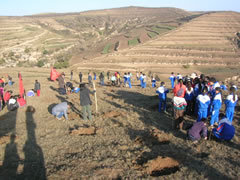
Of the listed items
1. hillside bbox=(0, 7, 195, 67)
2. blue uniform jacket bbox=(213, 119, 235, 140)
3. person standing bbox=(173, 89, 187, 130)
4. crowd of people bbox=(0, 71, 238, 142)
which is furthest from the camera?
hillside bbox=(0, 7, 195, 67)

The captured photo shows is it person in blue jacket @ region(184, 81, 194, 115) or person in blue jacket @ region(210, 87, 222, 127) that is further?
person in blue jacket @ region(184, 81, 194, 115)

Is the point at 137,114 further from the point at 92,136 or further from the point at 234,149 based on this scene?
the point at 234,149

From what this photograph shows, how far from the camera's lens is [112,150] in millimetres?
6605

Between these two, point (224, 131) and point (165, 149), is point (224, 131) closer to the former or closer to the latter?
point (224, 131)

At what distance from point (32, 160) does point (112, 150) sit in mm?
2510

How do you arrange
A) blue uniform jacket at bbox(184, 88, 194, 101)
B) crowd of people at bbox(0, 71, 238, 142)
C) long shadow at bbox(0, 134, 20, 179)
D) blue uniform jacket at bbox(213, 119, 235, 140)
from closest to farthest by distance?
long shadow at bbox(0, 134, 20, 179)
blue uniform jacket at bbox(213, 119, 235, 140)
crowd of people at bbox(0, 71, 238, 142)
blue uniform jacket at bbox(184, 88, 194, 101)

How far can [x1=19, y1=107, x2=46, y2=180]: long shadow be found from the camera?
5.37 metres

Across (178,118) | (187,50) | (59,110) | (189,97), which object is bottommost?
(59,110)

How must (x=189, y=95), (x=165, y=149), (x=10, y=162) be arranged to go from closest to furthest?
(x=10, y=162), (x=165, y=149), (x=189, y=95)

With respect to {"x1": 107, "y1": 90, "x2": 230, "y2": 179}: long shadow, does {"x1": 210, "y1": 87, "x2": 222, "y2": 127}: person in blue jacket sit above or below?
above

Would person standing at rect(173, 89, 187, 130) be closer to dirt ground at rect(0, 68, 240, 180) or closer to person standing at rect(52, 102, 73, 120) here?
dirt ground at rect(0, 68, 240, 180)

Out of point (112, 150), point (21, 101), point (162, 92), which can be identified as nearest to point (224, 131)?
point (162, 92)

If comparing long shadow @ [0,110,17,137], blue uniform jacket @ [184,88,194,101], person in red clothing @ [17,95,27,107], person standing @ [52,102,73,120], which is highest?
blue uniform jacket @ [184,88,194,101]

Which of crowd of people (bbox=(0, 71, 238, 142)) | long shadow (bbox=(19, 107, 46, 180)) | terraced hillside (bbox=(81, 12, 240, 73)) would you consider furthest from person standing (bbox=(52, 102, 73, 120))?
terraced hillside (bbox=(81, 12, 240, 73))
